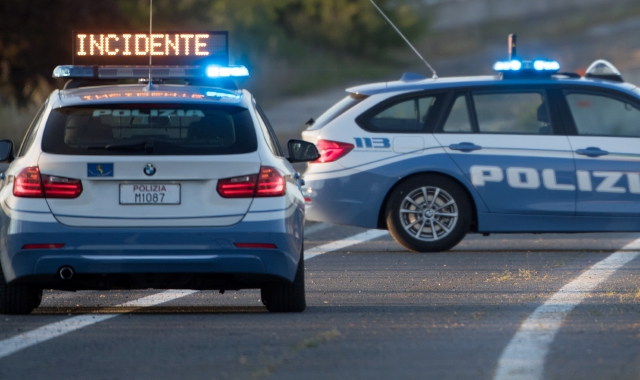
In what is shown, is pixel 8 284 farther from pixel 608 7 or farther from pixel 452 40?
pixel 608 7

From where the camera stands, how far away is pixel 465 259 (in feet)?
40.0

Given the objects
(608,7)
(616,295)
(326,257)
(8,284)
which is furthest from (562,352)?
(608,7)

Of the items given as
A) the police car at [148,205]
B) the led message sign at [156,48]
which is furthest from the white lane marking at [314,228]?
the police car at [148,205]

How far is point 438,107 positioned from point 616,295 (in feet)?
12.2

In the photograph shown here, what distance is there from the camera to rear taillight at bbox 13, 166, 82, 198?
26.1 feet

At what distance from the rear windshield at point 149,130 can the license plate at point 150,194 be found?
0.20 m

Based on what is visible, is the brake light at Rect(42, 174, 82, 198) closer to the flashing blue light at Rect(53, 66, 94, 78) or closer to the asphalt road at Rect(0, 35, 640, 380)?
the asphalt road at Rect(0, 35, 640, 380)

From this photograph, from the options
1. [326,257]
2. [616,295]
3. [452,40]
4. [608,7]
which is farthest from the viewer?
[608,7]

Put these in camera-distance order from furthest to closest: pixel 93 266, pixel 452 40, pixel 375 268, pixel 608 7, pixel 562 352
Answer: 1. pixel 608 7
2. pixel 452 40
3. pixel 375 268
4. pixel 93 266
5. pixel 562 352

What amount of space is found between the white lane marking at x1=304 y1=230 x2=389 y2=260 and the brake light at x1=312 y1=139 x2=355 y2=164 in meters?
0.86

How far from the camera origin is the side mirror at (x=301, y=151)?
945 centimetres

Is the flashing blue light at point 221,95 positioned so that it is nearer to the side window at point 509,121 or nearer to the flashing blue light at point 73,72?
the flashing blue light at point 73,72

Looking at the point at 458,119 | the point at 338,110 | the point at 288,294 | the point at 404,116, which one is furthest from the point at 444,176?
the point at 288,294

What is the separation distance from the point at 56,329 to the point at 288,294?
1.45m
